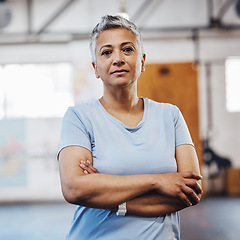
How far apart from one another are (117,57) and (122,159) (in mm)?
363

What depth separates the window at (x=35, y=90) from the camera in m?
6.70

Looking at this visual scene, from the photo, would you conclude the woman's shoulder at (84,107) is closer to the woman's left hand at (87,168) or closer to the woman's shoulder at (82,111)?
the woman's shoulder at (82,111)

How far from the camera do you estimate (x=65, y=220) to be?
4.87 metres

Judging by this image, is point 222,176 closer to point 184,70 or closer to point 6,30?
point 184,70

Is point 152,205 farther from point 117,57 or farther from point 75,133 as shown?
point 117,57

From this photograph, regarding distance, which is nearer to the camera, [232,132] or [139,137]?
[139,137]

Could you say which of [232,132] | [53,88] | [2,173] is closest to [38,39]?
[53,88]

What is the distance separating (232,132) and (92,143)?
5.94 meters

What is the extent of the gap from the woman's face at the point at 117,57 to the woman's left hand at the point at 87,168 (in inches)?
11.9

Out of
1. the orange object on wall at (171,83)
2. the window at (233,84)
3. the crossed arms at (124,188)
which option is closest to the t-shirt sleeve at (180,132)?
the crossed arms at (124,188)

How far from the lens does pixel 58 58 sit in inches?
266

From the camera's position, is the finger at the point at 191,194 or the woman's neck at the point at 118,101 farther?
the woman's neck at the point at 118,101

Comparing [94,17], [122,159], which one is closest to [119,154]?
[122,159]

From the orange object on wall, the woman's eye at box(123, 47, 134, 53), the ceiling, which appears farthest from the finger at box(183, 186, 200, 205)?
the ceiling
